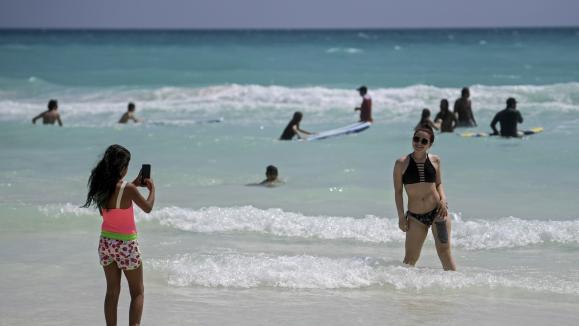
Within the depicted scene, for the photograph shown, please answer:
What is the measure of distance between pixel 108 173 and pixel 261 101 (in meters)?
23.0

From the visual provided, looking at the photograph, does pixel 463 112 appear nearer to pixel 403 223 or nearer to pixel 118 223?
pixel 403 223

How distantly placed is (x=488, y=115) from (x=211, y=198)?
12.7 meters

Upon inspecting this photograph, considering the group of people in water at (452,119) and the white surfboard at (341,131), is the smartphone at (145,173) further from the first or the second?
the white surfboard at (341,131)

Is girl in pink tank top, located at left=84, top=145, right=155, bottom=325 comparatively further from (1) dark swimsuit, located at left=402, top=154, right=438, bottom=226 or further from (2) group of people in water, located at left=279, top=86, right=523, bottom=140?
(2) group of people in water, located at left=279, top=86, right=523, bottom=140

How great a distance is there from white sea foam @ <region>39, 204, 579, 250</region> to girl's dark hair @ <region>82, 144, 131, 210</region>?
4.00 metres

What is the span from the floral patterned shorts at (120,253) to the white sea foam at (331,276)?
73.0 inches

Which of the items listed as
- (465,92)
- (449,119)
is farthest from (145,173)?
(465,92)

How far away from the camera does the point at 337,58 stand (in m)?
54.2

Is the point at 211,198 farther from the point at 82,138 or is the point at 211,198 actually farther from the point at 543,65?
the point at 543,65

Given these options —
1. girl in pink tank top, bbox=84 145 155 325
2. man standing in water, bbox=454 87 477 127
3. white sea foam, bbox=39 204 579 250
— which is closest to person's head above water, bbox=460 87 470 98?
man standing in water, bbox=454 87 477 127

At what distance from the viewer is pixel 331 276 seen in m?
7.05

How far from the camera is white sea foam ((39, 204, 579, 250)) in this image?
8.69 m

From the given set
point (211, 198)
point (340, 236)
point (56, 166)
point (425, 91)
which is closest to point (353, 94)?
point (425, 91)

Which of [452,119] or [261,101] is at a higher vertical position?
[261,101]
